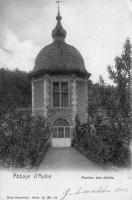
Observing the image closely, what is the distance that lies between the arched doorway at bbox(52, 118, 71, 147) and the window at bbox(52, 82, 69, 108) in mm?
788

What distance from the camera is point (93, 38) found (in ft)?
22.5

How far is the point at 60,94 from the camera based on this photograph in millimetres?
14875

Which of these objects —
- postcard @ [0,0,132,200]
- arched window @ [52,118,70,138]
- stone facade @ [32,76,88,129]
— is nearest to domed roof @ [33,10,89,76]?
stone facade @ [32,76,88,129]

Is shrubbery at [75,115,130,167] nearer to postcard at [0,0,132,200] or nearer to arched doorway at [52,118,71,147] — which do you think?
postcard at [0,0,132,200]

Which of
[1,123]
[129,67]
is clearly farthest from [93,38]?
Result: [1,123]

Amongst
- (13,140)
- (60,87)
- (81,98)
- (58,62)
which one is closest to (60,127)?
(81,98)

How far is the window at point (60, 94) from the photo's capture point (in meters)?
14.8

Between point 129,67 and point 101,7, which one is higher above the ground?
point 101,7

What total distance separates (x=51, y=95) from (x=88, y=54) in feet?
25.6

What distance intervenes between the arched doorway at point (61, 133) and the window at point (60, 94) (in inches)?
31.0

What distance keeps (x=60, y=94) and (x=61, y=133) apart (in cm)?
185

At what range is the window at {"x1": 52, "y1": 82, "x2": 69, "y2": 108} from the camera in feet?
48.4

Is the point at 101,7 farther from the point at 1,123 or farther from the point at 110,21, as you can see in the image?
the point at 1,123

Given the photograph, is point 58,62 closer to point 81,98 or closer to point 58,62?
point 58,62
